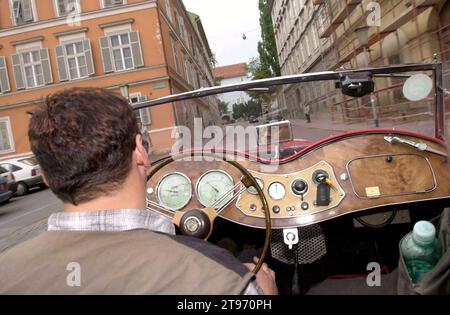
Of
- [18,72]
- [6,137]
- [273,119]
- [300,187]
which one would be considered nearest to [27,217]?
[273,119]

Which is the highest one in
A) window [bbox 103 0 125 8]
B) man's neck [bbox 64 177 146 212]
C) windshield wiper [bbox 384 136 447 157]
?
window [bbox 103 0 125 8]

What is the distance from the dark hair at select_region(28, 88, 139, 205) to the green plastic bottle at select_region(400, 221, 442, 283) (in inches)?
51.2

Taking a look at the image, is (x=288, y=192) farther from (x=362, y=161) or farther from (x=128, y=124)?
(x=128, y=124)

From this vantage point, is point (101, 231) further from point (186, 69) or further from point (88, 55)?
point (186, 69)

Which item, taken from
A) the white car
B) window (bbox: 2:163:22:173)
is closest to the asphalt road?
the white car

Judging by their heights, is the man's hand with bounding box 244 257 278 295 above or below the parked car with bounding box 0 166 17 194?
below

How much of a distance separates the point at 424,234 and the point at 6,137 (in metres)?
26.8

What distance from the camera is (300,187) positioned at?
8.02 feet

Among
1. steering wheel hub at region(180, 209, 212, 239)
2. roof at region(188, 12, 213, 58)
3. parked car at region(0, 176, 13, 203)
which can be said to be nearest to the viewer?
steering wheel hub at region(180, 209, 212, 239)

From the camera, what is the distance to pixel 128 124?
4.04 ft

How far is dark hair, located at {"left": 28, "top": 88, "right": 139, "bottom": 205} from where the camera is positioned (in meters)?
1.14

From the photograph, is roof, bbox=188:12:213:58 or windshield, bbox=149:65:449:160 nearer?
windshield, bbox=149:65:449:160

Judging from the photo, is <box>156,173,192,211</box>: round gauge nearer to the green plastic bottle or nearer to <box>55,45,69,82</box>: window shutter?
the green plastic bottle

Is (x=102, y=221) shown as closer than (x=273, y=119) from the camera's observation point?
Yes
